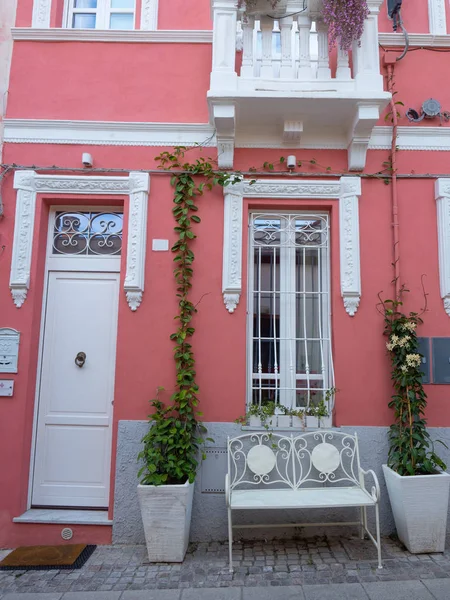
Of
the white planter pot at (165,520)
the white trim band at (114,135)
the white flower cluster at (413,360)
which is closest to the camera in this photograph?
the white planter pot at (165,520)

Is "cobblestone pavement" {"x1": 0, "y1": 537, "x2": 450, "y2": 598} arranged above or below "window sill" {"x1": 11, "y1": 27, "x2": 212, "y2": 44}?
below

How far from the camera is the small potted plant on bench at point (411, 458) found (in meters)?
3.81

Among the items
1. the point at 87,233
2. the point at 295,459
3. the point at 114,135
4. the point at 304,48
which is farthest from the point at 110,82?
the point at 295,459

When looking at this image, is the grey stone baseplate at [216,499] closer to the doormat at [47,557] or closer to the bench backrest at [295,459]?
the bench backrest at [295,459]

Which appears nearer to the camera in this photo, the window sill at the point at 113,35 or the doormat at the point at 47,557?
the doormat at the point at 47,557

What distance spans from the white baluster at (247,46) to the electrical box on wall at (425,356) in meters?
3.21

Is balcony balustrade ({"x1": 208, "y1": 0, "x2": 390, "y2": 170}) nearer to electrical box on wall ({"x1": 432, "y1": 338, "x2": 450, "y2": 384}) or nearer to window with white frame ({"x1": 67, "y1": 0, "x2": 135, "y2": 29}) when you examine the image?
window with white frame ({"x1": 67, "y1": 0, "x2": 135, "y2": 29})

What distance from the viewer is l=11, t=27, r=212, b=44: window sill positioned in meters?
4.72

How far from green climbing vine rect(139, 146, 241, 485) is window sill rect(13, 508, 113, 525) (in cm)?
56

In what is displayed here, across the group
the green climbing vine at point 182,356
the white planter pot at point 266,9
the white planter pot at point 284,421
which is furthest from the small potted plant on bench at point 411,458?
the white planter pot at point 266,9

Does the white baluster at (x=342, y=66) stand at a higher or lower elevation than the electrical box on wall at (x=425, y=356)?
higher

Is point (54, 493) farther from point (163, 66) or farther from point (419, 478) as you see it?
point (163, 66)

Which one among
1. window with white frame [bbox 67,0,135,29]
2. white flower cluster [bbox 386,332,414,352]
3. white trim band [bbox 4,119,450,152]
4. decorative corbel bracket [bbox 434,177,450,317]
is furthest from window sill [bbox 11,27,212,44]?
white flower cluster [bbox 386,332,414,352]

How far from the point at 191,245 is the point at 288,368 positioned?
1602 mm
